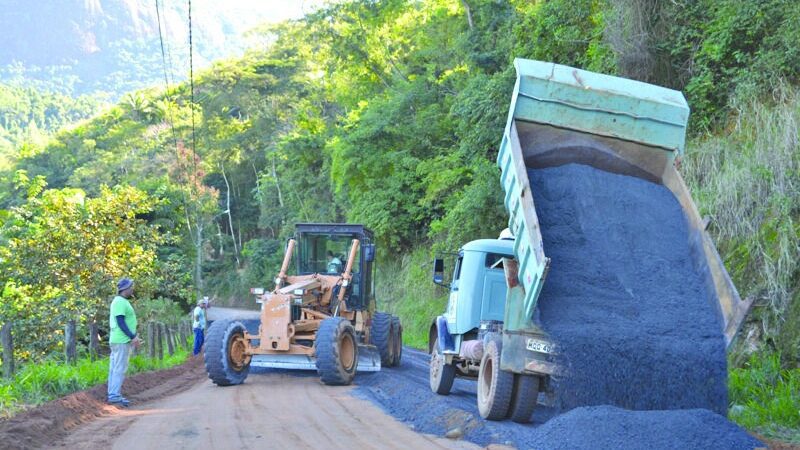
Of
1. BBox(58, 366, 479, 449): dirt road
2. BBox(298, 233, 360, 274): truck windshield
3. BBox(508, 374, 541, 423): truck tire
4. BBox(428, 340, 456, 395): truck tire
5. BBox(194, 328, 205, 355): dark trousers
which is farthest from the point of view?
BBox(194, 328, 205, 355): dark trousers

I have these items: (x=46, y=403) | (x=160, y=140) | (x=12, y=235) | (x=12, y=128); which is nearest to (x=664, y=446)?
(x=46, y=403)

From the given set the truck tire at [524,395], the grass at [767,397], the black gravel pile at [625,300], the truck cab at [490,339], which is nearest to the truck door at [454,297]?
the truck cab at [490,339]

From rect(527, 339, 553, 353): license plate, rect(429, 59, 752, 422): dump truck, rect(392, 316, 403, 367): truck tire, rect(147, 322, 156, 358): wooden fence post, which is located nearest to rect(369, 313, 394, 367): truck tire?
rect(392, 316, 403, 367): truck tire

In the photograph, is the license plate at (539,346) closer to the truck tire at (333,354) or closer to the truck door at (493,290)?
the truck door at (493,290)

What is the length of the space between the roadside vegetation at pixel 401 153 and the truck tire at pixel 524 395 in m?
2.26

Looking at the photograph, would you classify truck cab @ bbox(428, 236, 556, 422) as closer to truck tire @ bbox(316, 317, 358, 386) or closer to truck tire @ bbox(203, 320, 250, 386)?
truck tire @ bbox(316, 317, 358, 386)

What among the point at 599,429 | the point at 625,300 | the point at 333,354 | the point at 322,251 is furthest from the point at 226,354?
the point at 599,429

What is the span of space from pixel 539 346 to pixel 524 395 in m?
0.65

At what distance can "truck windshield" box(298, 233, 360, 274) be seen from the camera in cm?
1636

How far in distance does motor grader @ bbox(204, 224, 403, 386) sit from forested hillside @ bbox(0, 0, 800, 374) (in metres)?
5.88

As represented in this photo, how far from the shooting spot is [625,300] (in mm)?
9023

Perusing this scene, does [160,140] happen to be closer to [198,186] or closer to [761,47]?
[198,186]

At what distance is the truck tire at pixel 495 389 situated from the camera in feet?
30.5

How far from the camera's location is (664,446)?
7.32 metres
